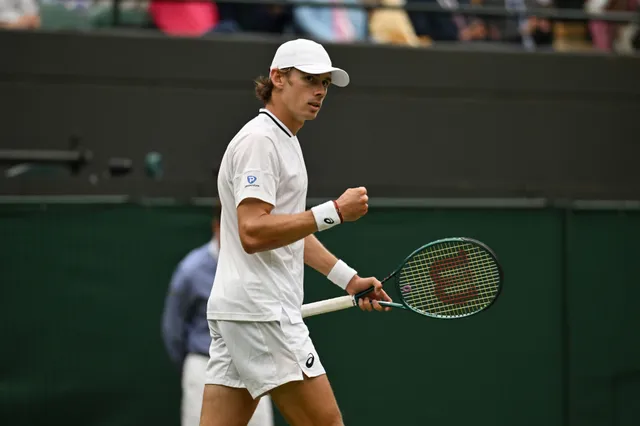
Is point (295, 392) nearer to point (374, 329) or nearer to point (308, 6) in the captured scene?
point (374, 329)

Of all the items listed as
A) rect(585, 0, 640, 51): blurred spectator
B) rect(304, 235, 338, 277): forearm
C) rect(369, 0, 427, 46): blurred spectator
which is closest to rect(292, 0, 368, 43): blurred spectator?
rect(369, 0, 427, 46): blurred spectator

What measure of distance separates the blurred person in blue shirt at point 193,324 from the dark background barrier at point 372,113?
188cm

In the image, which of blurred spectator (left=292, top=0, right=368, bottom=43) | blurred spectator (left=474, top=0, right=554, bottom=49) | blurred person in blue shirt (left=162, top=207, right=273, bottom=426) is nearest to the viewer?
blurred person in blue shirt (left=162, top=207, right=273, bottom=426)

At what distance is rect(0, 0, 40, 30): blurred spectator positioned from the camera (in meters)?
9.06

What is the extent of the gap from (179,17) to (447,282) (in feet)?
17.0

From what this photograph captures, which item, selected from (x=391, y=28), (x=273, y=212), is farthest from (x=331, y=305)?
(x=391, y=28)

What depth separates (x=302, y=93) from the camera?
15.2 feet

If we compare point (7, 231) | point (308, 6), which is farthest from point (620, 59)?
point (7, 231)

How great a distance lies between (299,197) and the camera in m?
4.68

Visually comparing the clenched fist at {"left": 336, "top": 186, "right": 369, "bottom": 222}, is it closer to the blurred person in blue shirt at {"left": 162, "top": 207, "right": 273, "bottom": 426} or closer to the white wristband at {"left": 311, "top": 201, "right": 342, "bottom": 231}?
the white wristband at {"left": 311, "top": 201, "right": 342, "bottom": 231}

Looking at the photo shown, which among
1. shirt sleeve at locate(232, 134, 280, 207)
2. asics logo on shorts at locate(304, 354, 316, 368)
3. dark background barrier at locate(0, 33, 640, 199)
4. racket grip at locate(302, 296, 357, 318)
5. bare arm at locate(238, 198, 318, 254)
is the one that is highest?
dark background barrier at locate(0, 33, 640, 199)

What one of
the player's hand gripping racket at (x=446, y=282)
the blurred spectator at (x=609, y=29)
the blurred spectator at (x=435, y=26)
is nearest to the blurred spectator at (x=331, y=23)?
the blurred spectator at (x=435, y=26)

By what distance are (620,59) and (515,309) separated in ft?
11.6

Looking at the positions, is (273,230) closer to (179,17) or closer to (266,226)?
(266,226)
